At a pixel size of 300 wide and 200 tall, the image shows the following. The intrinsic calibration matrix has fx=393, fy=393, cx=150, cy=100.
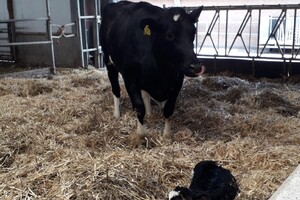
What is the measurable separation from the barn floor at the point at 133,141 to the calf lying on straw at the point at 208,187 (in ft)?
0.82

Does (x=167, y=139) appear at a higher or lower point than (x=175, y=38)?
lower

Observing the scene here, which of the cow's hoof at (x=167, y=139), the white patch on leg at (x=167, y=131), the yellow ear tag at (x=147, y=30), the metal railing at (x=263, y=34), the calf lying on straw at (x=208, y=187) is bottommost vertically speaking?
the cow's hoof at (x=167, y=139)

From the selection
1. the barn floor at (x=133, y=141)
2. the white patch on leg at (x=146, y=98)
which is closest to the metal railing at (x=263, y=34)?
the barn floor at (x=133, y=141)

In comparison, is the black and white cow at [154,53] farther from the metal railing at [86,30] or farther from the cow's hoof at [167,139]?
the metal railing at [86,30]

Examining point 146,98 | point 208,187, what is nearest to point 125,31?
point 146,98

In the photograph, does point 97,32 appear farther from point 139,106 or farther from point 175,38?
point 175,38

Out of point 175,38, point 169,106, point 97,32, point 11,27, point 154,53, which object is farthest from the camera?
point 11,27

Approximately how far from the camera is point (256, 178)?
278 centimetres

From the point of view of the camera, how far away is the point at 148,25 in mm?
3529

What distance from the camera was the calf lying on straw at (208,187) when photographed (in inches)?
82.5

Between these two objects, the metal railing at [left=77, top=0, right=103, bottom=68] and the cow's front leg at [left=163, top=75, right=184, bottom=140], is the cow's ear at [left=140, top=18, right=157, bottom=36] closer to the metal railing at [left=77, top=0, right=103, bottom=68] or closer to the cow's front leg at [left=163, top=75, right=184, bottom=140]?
the cow's front leg at [left=163, top=75, right=184, bottom=140]

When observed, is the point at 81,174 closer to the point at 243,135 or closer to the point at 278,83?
the point at 243,135

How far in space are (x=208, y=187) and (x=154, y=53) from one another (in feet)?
5.54

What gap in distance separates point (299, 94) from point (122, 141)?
10.1ft
